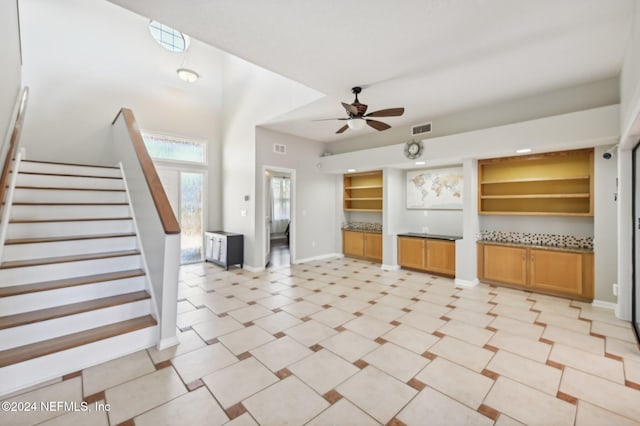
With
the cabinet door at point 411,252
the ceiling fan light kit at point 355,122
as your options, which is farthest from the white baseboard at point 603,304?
the ceiling fan light kit at point 355,122

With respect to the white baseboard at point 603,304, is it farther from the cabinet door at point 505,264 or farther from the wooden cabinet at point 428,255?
the wooden cabinet at point 428,255

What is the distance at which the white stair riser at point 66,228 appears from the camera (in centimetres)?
303

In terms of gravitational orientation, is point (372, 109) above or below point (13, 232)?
above

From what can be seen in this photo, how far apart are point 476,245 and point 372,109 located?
299 centimetres

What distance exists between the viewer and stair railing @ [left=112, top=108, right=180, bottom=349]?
265 centimetres

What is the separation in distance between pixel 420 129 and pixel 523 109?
1.66 meters

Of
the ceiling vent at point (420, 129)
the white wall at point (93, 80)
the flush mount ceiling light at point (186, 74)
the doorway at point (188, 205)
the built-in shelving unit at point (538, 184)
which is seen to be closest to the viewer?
the built-in shelving unit at point (538, 184)

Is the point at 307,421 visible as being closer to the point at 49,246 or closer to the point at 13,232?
the point at 49,246

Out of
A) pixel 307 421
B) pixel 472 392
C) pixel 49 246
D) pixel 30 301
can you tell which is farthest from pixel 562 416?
pixel 49 246

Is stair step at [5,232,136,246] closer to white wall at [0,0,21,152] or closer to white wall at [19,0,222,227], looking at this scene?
white wall at [0,0,21,152]

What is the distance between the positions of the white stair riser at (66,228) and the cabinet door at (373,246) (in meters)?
4.83

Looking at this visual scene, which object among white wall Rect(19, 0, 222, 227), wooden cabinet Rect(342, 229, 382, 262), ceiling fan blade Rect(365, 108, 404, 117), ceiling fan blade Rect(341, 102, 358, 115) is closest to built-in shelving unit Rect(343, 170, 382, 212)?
wooden cabinet Rect(342, 229, 382, 262)

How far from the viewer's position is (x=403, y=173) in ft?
21.3

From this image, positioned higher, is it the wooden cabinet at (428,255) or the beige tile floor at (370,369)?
the wooden cabinet at (428,255)
